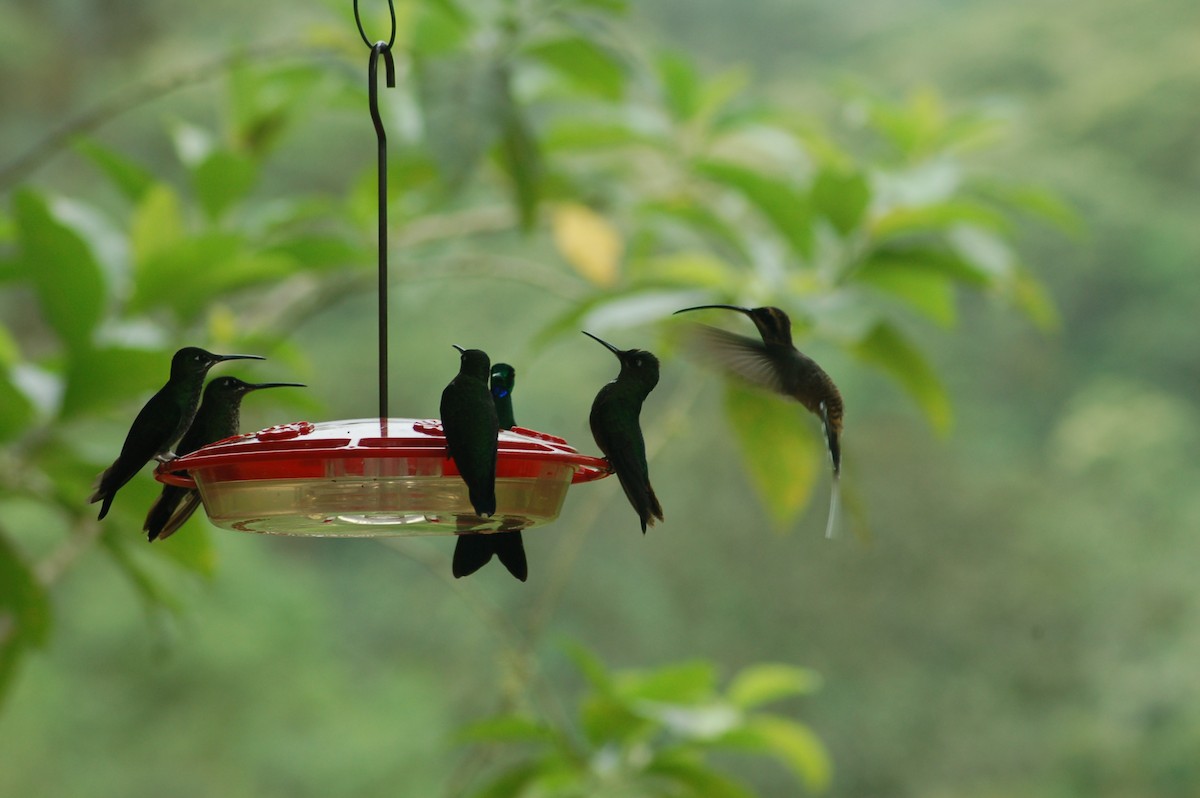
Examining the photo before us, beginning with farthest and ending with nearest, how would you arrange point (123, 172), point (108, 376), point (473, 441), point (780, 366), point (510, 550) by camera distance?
point (123, 172)
point (108, 376)
point (780, 366)
point (510, 550)
point (473, 441)

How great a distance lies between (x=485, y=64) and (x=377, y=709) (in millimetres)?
4309

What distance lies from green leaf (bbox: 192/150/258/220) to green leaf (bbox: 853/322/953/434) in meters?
1.07

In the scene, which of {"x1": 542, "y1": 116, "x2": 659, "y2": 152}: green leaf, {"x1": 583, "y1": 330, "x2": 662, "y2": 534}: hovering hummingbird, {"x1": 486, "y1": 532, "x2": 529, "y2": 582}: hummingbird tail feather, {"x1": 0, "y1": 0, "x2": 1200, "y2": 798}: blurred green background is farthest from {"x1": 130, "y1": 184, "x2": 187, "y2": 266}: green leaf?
{"x1": 0, "y1": 0, "x2": 1200, "y2": 798}: blurred green background

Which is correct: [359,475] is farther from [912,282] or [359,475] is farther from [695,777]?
[695,777]

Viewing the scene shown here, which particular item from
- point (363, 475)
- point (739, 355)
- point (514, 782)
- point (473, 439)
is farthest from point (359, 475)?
point (514, 782)

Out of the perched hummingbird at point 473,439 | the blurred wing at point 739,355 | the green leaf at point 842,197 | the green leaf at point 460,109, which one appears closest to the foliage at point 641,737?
the green leaf at point 842,197

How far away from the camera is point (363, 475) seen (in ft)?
3.06

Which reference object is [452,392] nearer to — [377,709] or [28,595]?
[28,595]

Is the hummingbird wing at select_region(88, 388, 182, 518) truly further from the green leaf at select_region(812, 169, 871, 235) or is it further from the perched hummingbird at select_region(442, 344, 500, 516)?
the green leaf at select_region(812, 169, 871, 235)

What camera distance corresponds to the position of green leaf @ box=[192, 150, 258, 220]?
7.03ft

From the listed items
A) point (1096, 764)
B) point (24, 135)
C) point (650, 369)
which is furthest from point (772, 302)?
point (24, 135)

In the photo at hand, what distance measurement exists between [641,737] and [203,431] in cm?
153

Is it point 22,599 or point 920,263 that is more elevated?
point 920,263

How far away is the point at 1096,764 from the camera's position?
5.58 meters
